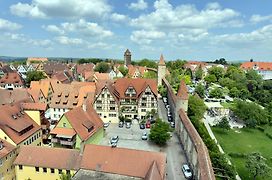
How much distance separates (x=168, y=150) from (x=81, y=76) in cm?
8079

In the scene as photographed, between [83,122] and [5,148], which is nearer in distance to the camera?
[5,148]

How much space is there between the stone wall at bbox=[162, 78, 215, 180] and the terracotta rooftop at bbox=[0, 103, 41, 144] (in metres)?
25.8

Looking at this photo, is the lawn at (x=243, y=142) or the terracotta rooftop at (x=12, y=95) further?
the terracotta rooftop at (x=12, y=95)

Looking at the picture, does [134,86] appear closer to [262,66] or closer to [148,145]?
[148,145]

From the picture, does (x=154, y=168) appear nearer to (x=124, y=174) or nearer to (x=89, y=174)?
(x=124, y=174)

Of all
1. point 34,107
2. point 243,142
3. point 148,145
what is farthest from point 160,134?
point 243,142

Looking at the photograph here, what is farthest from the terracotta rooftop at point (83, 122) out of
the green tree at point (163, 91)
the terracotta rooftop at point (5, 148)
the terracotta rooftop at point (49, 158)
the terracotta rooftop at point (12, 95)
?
the green tree at point (163, 91)

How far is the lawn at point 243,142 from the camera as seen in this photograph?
51.5 meters

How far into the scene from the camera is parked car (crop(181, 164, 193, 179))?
121 ft

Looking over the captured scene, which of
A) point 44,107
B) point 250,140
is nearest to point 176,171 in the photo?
point 44,107

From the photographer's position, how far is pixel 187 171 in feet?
124

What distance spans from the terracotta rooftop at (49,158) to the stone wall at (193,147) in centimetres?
1571

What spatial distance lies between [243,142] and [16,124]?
4785 centimetres

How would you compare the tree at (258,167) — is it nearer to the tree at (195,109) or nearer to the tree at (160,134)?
the tree at (160,134)
